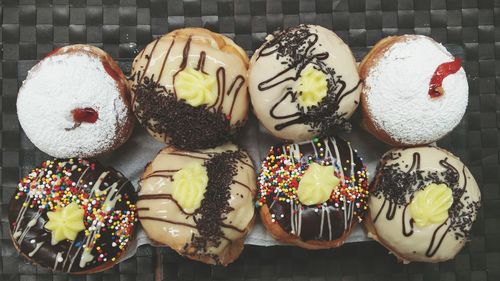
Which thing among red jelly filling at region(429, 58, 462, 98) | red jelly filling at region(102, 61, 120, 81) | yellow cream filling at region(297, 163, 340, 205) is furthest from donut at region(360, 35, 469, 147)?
red jelly filling at region(102, 61, 120, 81)

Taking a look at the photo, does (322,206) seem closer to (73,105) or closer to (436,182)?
(436,182)

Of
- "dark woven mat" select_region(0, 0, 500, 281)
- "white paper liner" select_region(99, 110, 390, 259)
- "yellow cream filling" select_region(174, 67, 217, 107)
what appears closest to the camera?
"yellow cream filling" select_region(174, 67, 217, 107)

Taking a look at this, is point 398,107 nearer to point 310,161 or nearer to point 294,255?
point 310,161

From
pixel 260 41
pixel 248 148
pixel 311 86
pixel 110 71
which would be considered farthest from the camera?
pixel 260 41

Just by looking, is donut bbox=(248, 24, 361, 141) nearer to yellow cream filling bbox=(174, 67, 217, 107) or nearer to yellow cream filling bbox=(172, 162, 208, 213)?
yellow cream filling bbox=(174, 67, 217, 107)

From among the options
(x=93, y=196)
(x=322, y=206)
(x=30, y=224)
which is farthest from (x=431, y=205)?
(x=30, y=224)
